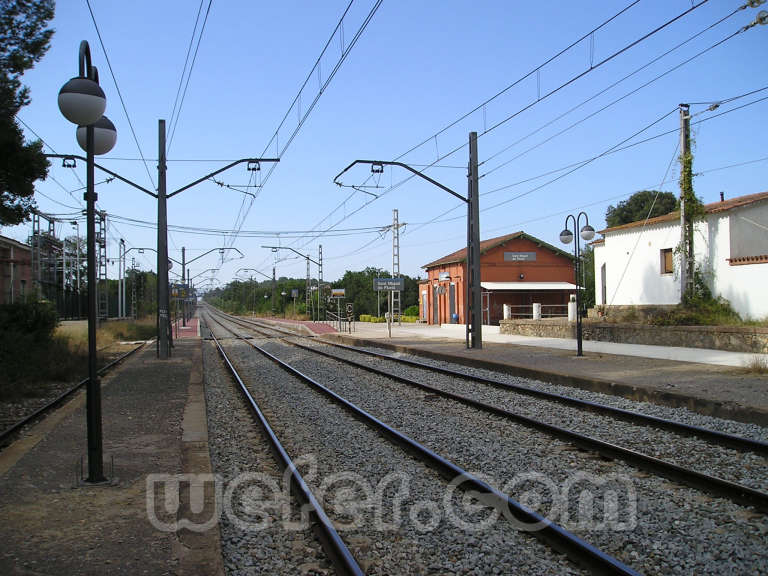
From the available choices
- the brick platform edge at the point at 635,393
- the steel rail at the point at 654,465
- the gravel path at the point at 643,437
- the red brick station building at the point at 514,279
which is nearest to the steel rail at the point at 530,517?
the steel rail at the point at 654,465

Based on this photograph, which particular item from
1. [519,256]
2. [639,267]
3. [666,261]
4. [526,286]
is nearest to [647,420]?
[666,261]

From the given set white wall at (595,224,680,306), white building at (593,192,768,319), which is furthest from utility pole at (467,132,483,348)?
white wall at (595,224,680,306)

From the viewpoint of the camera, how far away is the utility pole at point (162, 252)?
21161 millimetres

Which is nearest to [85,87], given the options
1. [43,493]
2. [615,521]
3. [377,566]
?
[43,493]

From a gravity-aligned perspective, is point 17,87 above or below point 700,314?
above

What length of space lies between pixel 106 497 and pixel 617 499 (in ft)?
15.0

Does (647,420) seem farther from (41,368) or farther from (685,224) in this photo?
(685,224)

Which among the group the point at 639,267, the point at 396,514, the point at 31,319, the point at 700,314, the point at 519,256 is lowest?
the point at 396,514

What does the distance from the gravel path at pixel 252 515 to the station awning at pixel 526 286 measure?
1259 inches

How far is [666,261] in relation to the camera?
25375mm

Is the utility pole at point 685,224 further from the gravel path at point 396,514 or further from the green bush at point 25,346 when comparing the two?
the green bush at point 25,346

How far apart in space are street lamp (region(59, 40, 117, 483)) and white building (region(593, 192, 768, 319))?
19.7 metres

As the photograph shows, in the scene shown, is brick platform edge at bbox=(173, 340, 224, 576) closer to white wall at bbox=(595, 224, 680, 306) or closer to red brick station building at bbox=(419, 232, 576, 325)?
white wall at bbox=(595, 224, 680, 306)

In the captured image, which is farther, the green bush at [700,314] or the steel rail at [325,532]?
the green bush at [700,314]
